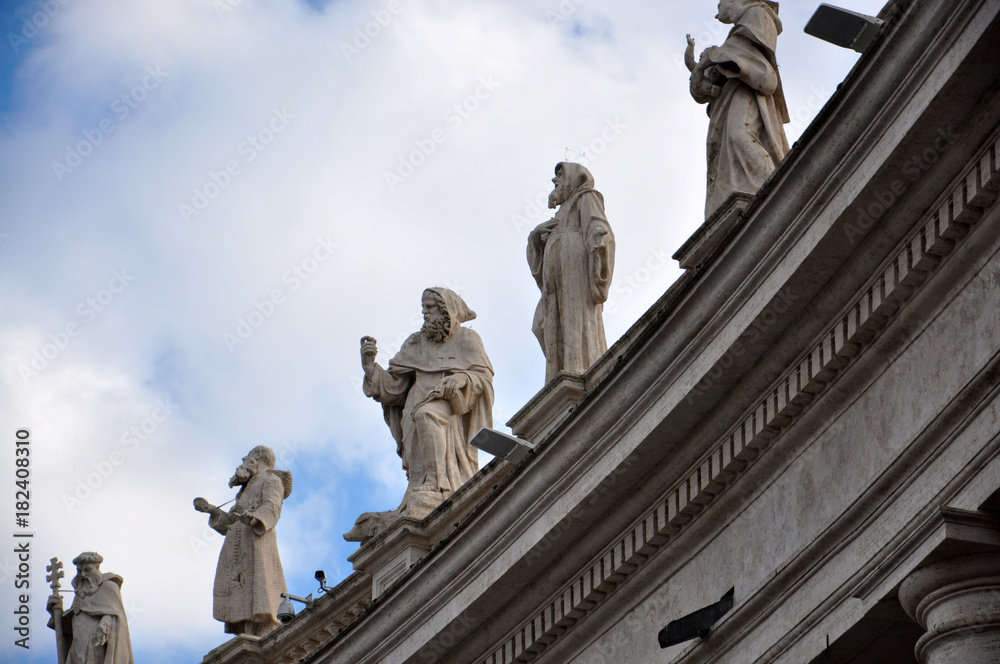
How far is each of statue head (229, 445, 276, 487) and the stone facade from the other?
814 centimetres

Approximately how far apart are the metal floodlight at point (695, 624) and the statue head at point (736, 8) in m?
5.60

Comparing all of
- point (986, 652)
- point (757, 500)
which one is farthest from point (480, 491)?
point (986, 652)

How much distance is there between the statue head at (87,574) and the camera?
2262 cm

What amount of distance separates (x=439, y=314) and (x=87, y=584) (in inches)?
255

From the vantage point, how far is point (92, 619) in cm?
2230

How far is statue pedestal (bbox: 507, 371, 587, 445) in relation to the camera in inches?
611

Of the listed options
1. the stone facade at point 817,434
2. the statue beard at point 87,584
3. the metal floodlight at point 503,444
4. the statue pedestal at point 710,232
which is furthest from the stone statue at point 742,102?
the statue beard at point 87,584

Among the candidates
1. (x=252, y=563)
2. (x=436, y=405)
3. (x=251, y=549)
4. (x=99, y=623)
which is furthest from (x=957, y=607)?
(x=99, y=623)

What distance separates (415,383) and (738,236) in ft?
26.5

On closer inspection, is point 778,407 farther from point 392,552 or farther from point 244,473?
point 244,473

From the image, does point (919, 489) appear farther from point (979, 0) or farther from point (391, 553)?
point (391, 553)

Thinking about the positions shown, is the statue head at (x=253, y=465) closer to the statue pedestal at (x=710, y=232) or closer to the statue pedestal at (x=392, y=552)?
the statue pedestal at (x=392, y=552)

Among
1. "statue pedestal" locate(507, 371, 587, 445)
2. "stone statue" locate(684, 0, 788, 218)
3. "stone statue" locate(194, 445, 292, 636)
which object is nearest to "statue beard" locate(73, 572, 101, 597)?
"stone statue" locate(194, 445, 292, 636)

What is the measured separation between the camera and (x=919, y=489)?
34.4 feet
